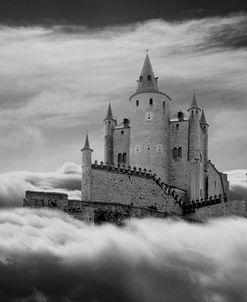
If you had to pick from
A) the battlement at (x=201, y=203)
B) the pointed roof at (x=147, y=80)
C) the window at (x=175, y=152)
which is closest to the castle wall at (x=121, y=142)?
the pointed roof at (x=147, y=80)

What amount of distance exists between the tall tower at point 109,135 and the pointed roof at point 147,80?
5.77m

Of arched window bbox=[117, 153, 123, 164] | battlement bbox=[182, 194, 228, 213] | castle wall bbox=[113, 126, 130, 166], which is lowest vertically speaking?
battlement bbox=[182, 194, 228, 213]

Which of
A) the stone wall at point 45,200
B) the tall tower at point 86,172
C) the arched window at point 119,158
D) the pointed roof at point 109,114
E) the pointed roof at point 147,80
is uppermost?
the pointed roof at point 147,80

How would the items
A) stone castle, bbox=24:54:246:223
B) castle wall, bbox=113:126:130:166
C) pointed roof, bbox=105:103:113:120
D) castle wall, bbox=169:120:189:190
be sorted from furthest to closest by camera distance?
pointed roof, bbox=105:103:113:120
castle wall, bbox=113:126:130:166
castle wall, bbox=169:120:189:190
stone castle, bbox=24:54:246:223

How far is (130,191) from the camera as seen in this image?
76.1m

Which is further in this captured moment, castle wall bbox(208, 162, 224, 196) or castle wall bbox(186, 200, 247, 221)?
castle wall bbox(208, 162, 224, 196)

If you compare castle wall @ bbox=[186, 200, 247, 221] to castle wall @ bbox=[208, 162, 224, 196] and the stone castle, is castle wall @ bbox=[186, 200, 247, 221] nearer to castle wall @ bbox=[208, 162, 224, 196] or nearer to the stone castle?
the stone castle

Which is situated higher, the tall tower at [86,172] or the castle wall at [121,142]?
the castle wall at [121,142]

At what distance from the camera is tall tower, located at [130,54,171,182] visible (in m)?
84.8

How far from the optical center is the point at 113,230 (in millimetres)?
59094

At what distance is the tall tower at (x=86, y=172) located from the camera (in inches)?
2847

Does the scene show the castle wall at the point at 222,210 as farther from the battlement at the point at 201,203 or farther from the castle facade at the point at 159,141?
the castle facade at the point at 159,141

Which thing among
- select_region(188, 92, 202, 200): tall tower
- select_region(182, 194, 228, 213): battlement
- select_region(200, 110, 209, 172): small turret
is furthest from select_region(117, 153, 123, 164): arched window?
select_region(182, 194, 228, 213): battlement

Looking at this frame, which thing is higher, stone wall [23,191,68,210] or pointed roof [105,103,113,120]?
pointed roof [105,103,113,120]
